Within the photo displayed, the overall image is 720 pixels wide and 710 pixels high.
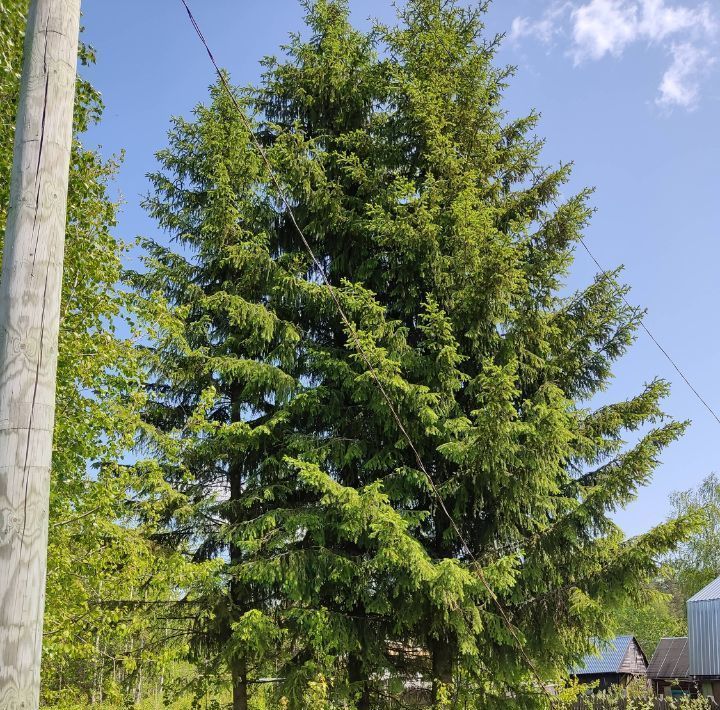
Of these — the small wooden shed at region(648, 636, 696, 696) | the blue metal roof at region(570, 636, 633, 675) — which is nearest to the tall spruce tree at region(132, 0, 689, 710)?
the blue metal roof at region(570, 636, 633, 675)

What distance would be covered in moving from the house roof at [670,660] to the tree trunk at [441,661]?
2841 cm

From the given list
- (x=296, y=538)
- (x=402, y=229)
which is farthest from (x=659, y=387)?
(x=296, y=538)

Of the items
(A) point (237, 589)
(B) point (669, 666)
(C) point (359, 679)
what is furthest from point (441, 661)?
Answer: (B) point (669, 666)

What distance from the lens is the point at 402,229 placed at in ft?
32.8

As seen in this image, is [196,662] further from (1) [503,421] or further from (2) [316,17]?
(2) [316,17]

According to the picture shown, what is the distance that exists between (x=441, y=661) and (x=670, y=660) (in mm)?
30655

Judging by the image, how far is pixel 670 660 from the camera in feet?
113

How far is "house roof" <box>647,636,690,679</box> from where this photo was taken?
109 feet

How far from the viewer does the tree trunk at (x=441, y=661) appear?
947cm

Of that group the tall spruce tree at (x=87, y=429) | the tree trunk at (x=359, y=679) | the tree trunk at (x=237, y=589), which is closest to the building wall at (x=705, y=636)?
the tree trunk at (x=359, y=679)

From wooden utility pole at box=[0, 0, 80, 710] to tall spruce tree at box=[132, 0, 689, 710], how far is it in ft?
18.6

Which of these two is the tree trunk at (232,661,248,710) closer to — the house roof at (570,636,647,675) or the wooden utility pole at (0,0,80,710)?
the wooden utility pole at (0,0,80,710)

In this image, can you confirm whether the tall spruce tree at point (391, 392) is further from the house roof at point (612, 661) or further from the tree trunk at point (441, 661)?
the house roof at point (612, 661)

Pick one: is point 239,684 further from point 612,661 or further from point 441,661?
point 612,661
